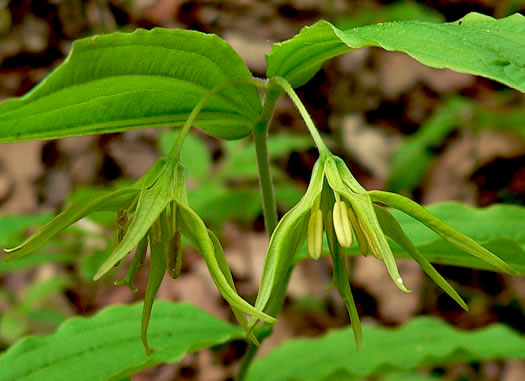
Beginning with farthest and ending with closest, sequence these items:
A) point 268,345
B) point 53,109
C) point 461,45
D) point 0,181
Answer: point 0,181, point 268,345, point 53,109, point 461,45

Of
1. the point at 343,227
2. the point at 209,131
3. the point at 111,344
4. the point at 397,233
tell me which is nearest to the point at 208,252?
the point at 343,227

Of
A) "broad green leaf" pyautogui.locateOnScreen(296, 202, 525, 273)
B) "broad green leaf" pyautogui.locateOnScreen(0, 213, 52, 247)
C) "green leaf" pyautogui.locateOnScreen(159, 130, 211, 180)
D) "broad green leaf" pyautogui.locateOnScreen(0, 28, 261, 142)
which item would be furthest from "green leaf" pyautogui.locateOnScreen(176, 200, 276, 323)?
"green leaf" pyautogui.locateOnScreen(159, 130, 211, 180)

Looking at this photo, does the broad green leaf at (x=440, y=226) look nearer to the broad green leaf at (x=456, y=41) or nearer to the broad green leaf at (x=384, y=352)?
the broad green leaf at (x=456, y=41)

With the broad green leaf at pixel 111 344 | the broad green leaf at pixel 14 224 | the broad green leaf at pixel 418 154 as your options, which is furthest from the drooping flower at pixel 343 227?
the broad green leaf at pixel 418 154

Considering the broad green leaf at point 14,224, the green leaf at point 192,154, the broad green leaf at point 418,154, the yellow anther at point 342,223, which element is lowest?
the broad green leaf at point 418,154

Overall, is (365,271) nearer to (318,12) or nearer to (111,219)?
(111,219)

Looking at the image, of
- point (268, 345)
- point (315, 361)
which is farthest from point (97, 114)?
point (268, 345)

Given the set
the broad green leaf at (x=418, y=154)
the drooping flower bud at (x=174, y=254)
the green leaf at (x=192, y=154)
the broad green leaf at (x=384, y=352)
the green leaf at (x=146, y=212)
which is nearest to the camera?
the green leaf at (x=146, y=212)
